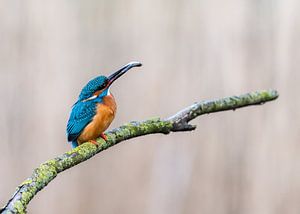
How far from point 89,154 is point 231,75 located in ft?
5.20

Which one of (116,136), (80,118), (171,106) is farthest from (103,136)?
(171,106)

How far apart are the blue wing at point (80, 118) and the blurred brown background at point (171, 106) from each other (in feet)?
3.92

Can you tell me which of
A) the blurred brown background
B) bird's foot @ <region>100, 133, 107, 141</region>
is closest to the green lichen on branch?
bird's foot @ <region>100, 133, 107, 141</region>

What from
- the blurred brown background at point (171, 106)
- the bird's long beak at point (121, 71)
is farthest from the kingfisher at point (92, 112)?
the blurred brown background at point (171, 106)

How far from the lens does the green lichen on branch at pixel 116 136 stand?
2.44 ft

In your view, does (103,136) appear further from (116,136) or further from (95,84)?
(95,84)

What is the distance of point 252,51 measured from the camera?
2590 mm

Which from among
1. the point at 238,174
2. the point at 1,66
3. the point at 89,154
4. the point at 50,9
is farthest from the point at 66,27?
the point at 89,154

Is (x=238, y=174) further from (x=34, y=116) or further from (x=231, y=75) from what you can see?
(x=34, y=116)

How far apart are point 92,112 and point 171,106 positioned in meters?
1.33

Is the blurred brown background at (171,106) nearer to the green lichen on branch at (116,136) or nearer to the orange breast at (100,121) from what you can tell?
the green lichen on branch at (116,136)

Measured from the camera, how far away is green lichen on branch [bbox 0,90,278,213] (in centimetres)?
75

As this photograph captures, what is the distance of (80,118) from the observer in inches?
52.7

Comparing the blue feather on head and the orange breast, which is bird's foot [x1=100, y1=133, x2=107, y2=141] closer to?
the orange breast
